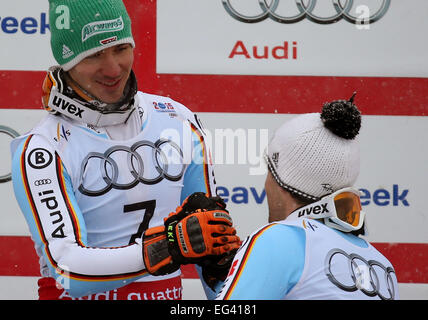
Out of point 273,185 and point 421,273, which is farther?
point 421,273

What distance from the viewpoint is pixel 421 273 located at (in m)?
2.41

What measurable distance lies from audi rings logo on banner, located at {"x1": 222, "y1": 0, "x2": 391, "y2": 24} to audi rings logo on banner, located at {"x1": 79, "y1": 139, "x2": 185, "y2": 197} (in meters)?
0.81

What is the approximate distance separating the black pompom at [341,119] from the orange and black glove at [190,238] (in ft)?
1.19

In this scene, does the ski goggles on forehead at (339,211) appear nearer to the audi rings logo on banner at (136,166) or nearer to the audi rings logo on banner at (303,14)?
the audi rings logo on banner at (136,166)

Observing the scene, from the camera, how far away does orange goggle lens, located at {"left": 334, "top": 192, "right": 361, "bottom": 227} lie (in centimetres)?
136

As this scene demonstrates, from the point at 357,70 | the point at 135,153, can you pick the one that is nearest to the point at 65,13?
the point at 135,153

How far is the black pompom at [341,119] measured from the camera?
1.34 m

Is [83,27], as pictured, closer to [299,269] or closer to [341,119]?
[341,119]

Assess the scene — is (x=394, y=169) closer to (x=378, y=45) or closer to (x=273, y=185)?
(x=378, y=45)

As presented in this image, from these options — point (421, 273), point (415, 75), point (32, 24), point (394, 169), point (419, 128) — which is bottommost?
point (421, 273)

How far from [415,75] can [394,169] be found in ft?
1.21

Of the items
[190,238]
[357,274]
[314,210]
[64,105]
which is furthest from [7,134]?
[357,274]

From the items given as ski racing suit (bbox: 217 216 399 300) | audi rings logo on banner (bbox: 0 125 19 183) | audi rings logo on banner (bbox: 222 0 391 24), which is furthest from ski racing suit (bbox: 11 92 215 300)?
audi rings logo on banner (bbox: 0 125 19 183)

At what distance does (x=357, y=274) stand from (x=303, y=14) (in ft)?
4.38
